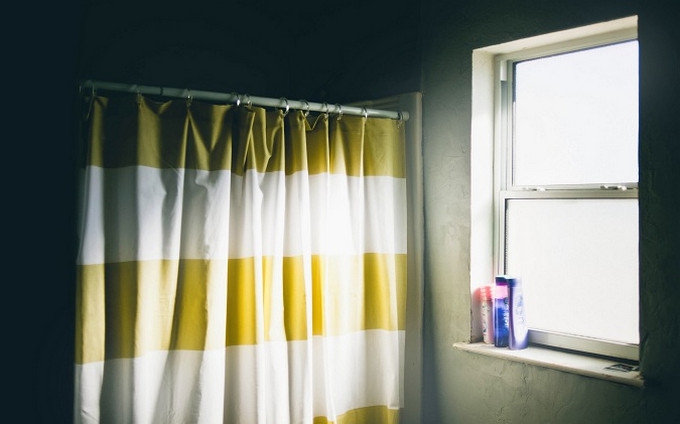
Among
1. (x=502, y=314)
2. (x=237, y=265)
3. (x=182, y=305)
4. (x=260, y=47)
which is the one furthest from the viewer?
(x=260, y=47)

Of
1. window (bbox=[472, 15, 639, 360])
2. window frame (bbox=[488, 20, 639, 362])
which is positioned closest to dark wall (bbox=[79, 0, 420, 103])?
window frame (bbox=[488, 20, 639, 362])

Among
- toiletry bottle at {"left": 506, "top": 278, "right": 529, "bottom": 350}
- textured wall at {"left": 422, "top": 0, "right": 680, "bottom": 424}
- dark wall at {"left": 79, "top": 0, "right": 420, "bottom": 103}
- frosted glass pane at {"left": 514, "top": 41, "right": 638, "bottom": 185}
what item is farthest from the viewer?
dark wall at {"left": 79, "top": 0, "right": 420, "bottom": 103}

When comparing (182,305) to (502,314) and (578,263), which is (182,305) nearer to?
(502,314)

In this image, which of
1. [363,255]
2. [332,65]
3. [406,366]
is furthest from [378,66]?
[406,366]

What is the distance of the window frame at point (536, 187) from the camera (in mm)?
1741

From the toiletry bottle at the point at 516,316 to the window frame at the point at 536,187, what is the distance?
0.08 meters

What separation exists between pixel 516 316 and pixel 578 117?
0.69m

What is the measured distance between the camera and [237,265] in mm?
1808

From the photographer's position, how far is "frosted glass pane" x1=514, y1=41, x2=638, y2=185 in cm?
174

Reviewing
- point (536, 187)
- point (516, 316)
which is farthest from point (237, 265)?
point (536, 187)

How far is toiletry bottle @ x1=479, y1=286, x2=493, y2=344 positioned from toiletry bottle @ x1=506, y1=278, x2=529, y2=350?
0.27 ft

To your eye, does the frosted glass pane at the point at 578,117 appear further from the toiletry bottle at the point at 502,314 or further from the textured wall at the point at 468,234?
the toiletry bottle at the point at 502,314

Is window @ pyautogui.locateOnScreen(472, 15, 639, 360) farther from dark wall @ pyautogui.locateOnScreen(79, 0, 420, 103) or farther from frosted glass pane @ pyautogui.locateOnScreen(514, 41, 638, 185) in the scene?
dark wall @ pyautogui.locateOnScreen(79, 0, 420, 103)

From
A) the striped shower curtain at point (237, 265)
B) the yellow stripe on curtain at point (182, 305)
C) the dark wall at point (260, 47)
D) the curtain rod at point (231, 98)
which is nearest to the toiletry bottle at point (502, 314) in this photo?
the striped shower curtain at point (237, 265)
